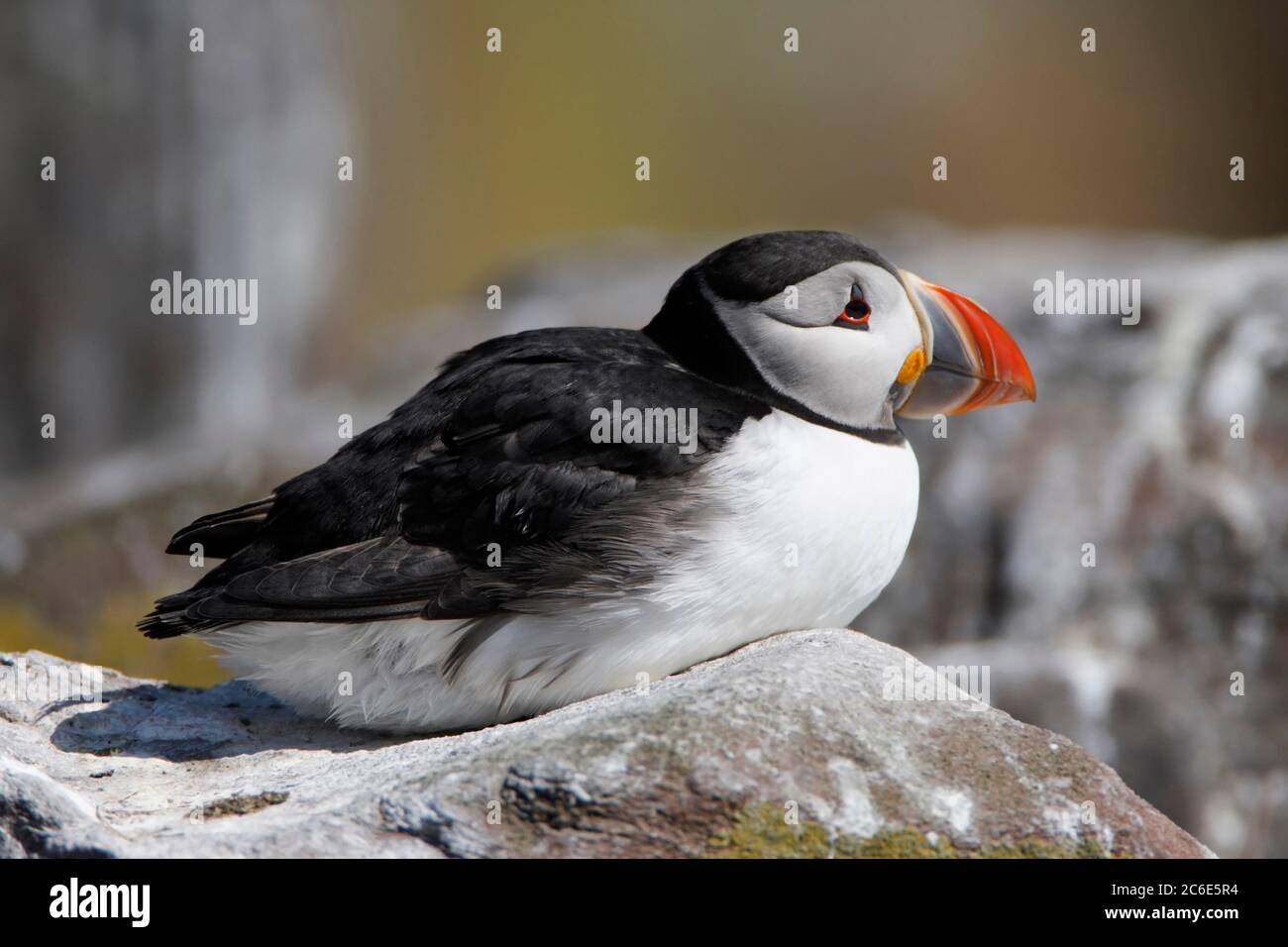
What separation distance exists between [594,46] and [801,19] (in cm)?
306

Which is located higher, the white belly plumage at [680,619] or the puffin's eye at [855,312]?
the puffin's eye at [855,312]

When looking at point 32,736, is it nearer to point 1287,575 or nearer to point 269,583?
point 269,583

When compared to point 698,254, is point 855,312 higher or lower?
lower

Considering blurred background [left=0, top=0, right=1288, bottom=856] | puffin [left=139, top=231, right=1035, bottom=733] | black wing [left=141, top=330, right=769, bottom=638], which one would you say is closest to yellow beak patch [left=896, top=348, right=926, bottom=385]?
puffin [left=139, top=231, right=1035, bottom=733]

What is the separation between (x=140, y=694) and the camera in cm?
558

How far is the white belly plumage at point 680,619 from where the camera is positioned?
4648 mm

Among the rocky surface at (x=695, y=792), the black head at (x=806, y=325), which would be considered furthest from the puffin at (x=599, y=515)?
the rocky surface at (x=695, y=792)

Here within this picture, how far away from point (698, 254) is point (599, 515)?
8.12 m

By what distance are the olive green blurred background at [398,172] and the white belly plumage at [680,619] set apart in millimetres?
3541

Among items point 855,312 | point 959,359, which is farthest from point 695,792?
point 959,359

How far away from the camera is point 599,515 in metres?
4.72

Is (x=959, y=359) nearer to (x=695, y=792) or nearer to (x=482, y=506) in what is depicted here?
(x=482, y=506)

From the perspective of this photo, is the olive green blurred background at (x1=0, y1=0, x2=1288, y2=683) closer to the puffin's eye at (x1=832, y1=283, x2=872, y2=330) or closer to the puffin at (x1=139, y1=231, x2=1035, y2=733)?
the puffin at (x1=139, y1=231, x2=1035, y2=733)

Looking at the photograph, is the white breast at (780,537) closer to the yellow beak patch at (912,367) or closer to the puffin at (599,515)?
the puffin at (599,515)
